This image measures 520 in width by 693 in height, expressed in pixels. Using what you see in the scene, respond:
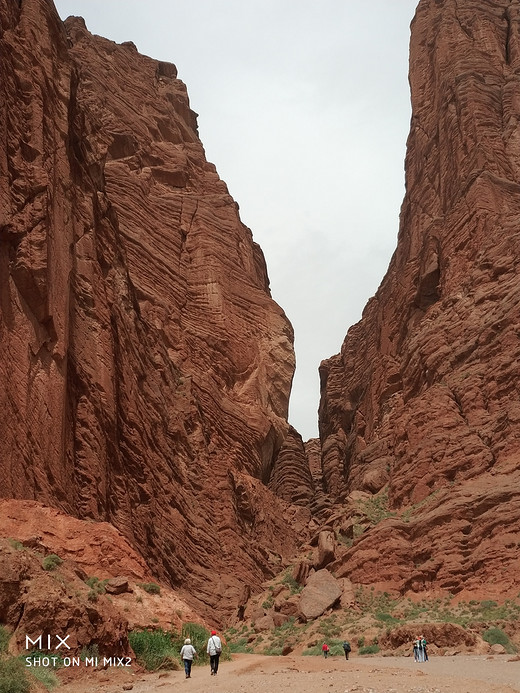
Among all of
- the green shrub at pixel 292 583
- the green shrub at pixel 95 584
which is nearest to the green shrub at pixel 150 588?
the green shrub at pixel 95 584

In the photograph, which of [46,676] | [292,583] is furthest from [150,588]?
[292,583]

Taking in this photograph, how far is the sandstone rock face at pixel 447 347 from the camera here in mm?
31266

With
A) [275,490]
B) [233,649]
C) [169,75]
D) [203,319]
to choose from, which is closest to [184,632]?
[233,649]

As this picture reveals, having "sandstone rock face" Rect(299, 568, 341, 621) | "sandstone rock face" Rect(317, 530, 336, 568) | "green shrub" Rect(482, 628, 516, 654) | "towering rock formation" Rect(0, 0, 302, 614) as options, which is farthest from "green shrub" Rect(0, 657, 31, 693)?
"sandstone rock face" Rect(317, 530, 336, 568)

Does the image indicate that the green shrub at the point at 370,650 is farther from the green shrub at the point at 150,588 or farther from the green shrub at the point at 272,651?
the green shrub at the point at 150,588

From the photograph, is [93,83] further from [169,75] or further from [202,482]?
[202,482]

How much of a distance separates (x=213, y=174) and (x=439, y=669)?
5211 centimetres

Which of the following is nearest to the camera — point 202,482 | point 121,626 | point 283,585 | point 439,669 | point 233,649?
point 121,626

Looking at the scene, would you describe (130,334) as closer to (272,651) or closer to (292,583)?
(292,583)

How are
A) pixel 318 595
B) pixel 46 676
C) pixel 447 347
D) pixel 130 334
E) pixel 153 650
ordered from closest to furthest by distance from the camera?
pixel 46 676
pixel 153 650
pixel 318 595
pixel 130 334
pixel 447 347

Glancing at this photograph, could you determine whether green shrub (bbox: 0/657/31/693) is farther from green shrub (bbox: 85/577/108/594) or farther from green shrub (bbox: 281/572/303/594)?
green shrub (bbox: 281/572/303/594)

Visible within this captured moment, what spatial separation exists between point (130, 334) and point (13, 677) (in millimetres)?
25125

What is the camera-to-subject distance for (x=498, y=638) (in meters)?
23.4

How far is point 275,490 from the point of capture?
185ft
